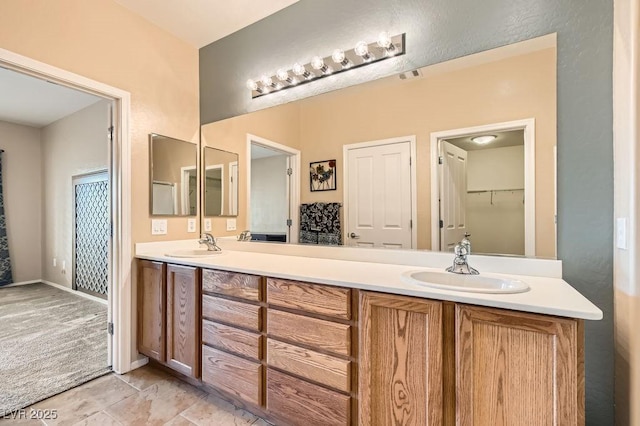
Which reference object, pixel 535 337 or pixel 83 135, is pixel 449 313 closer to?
pixel 535 337

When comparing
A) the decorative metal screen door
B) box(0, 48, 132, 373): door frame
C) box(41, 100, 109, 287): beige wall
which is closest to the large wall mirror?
box(0, 48, 132, 373): door frame

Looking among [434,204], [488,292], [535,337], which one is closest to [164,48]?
[434,204]

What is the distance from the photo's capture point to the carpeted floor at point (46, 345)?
1991 mm

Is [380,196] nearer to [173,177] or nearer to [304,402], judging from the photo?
[304,402]

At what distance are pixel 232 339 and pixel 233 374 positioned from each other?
0.20 m

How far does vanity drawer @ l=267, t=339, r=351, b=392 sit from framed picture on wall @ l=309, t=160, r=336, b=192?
105 cm

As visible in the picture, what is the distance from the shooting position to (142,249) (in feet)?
7.57

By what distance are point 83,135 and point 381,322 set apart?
4912 mm

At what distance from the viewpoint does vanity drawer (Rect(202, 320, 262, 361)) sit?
1623mm

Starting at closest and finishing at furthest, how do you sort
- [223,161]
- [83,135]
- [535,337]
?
[535,337] < [223,161] < [83,135]

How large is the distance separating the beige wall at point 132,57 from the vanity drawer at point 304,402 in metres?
1.55

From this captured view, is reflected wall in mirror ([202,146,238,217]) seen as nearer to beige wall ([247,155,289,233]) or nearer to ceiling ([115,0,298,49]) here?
beige wall ([247,155,289,233])

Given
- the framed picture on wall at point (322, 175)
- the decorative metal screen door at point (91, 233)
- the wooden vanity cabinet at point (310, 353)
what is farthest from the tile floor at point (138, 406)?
the decorative metal screen door at point (91, 233)

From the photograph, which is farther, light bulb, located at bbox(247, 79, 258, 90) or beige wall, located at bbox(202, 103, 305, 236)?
light bulb, located at bbox(247, 79, 258, 90)
